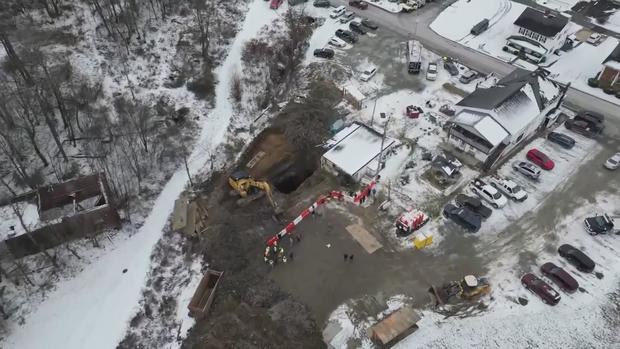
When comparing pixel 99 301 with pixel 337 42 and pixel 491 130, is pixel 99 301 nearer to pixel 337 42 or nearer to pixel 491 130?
pixel 491 130

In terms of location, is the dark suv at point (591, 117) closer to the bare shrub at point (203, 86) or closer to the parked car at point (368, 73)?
the parked car at point (368, 73)

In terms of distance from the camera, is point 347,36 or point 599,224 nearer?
point 599,224

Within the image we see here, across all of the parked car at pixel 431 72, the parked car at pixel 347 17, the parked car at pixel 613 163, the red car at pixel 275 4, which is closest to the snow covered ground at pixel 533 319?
the parked car at pixel 613 163

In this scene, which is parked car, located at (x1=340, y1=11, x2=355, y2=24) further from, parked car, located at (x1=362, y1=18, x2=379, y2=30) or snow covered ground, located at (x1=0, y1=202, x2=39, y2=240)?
snow covered ground, located at (x1=0, y1=202, x2=39, y2=240)

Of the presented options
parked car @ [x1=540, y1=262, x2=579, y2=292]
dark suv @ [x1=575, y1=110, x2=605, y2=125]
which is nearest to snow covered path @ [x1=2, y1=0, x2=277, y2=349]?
parked car @ [x1=540, y1=262, x2=579, y2=292]

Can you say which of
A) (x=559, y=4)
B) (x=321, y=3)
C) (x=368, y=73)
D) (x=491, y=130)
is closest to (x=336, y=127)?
(x=368, y=73)
